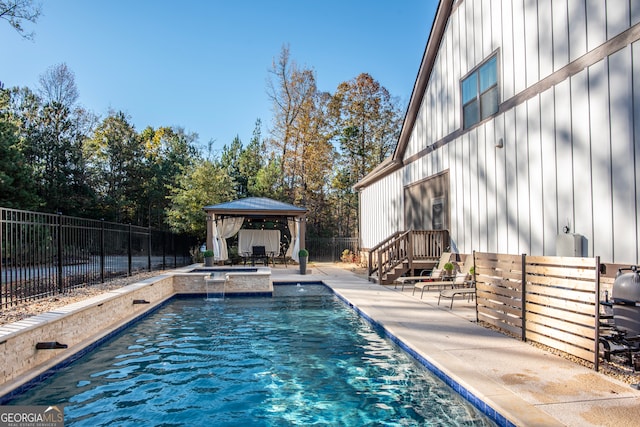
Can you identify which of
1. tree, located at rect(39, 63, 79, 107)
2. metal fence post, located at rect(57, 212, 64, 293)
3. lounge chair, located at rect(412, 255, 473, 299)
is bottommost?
lounge chair, located at rect(412, 255, 473, 299)

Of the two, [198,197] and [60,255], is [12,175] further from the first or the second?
[60,255]

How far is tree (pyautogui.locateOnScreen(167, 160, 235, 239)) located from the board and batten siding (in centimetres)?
1368

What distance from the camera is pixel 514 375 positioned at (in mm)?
3967

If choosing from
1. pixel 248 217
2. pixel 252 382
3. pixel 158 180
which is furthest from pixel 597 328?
pixel 158 180

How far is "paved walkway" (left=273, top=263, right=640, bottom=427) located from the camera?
308cm

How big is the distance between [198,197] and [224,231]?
4035 mm

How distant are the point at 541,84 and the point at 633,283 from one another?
4113mm

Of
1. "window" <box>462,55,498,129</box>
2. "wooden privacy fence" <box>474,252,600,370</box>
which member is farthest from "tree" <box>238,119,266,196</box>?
"wooden privacy fence" <box>474,252,600,370</box>

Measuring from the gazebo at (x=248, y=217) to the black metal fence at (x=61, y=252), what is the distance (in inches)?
126

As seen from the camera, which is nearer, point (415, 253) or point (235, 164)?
point (415, 253)

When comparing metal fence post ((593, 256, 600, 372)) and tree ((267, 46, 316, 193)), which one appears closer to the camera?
metal fence post ((593, 256, 600, 372))

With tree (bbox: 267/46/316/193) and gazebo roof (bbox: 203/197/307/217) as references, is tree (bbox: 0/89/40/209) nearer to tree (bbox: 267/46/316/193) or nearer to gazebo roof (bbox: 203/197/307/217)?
gazebo roof (bbox: 203/197/307/217)

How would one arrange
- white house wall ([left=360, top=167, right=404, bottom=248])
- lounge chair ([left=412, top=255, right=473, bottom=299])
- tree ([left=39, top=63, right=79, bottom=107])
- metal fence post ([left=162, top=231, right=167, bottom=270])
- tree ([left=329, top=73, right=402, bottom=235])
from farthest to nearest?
tree ([left=329, top=73, right=402, bottom=235]) < tree ([left=39, top=63, right=79, bottom=107]) < metal fence post ([left=162, top=231, right=167, bottom=270]) < white house wall ([left=360, top=167, right=404, bottom=248]) < lounge chair ([left=412, top=255, right=473, bottom=299])

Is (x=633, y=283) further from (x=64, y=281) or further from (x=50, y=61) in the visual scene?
(x=50, y=61)
